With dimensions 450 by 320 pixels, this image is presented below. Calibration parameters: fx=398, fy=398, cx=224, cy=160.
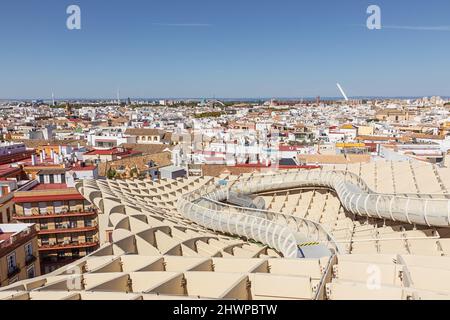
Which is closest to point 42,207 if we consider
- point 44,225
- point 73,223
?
point 44,225

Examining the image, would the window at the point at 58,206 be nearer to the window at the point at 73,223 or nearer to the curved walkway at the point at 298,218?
the window at the point at 73,223

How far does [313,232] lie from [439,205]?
446 cm

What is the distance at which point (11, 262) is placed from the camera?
75.0 feet

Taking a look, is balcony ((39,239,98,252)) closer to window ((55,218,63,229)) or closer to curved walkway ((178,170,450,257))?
window ((55,218,63,229))

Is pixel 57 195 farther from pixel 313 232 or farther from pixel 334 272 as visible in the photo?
pixel 334 272

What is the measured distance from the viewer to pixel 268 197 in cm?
2359

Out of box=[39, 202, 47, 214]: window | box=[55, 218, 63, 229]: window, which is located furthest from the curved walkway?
box=[39, 202, 47, 214]: window

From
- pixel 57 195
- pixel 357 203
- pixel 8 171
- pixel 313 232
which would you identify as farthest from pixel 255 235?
pixel 8 171

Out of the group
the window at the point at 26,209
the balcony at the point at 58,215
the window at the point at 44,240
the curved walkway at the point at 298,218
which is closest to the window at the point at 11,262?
the window at the point at 44,240

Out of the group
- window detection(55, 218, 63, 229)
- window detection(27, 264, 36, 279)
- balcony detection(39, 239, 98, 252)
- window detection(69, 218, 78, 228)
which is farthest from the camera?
window detection(69, 218, 78, 228)

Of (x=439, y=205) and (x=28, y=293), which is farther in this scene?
(x=439, y=205)

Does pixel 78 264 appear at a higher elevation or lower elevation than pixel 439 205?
lower

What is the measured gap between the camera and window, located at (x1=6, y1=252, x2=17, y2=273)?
22.6m

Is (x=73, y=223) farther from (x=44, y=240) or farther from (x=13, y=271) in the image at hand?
(x=13, y=271)
